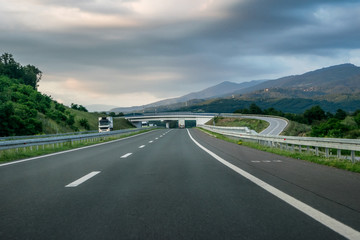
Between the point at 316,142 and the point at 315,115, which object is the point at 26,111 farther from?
the point at 315,115

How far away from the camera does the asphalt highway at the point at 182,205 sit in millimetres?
3740

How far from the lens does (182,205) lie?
497cm

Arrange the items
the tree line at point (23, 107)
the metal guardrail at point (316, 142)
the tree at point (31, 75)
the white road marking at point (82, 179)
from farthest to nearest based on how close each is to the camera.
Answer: the tree at point (31, 75), the tree line at point (23, 107), the metal guardrail at point (316, 142), the white road marking at point (82, 179)

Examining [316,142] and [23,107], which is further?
[23,107]

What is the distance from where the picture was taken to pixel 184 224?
4000mm

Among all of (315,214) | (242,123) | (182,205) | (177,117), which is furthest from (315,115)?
(182,205)

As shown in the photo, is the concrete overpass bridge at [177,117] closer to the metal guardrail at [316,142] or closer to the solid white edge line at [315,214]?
the metal guardrail at [316,142]

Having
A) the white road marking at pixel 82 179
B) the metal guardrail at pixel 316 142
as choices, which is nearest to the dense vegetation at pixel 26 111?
the metal guardrail at pixel 316 142

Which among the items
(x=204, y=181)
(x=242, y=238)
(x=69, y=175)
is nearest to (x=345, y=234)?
(x=242, y=238)

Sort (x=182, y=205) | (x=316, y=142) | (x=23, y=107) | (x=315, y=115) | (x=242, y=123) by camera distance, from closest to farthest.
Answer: (x=182, y=205), (x=316, y=142), (x=23, y=107), (x=242, y=123), (x=315, y=115)

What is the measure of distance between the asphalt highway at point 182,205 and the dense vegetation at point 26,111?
37.1 meters

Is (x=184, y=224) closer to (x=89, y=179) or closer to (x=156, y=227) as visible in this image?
(x=156, y=227)

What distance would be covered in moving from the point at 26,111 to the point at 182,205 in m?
49.5

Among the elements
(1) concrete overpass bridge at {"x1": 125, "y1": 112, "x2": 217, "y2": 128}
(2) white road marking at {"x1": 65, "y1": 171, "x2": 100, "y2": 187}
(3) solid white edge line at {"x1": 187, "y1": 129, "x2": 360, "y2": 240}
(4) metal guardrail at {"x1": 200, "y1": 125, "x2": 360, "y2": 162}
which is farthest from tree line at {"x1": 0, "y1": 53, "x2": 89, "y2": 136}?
(3) solid white edge line at {"x1": 187, "y1": 129, "x2": 360, "y2": 240}
